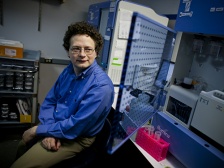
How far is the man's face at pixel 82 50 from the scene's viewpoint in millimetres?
1222

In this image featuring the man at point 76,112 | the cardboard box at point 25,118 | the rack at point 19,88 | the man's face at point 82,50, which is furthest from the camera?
the cardboard box at point 25,118

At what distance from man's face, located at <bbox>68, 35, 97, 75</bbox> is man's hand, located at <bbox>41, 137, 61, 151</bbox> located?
20.7 inches

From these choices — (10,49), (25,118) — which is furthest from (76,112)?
(25,118)

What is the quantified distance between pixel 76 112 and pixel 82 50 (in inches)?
16.8

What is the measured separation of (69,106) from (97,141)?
330 millimetres

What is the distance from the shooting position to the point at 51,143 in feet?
3.65

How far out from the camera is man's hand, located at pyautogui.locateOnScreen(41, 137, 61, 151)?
111cm

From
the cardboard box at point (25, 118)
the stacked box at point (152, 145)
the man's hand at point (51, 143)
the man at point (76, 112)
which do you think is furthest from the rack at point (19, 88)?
the stacked box at point (152, 145)

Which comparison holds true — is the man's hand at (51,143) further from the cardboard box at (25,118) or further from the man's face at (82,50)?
the cardboard box at (25,118)

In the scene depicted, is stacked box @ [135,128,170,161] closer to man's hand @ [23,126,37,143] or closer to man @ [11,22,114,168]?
man @ [11,22,114,168]

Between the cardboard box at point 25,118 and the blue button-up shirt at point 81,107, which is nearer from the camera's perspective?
the blue button-up shirt at point 81,107

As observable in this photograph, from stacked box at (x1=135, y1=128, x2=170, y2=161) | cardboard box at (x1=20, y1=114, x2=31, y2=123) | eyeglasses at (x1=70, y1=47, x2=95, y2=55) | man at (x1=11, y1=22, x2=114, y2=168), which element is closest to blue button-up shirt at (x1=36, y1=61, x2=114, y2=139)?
man at (x1=11, y1=22, x2=114, y2=168)

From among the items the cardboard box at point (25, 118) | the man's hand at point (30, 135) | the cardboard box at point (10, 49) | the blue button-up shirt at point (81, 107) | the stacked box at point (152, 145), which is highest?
the cardboard box at point (10, 49)

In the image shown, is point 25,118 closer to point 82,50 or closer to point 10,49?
point 10,49
